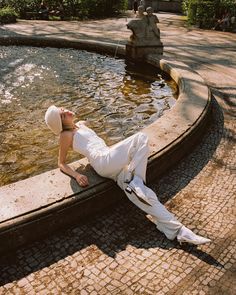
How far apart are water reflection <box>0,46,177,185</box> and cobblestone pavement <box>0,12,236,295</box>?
1.58m

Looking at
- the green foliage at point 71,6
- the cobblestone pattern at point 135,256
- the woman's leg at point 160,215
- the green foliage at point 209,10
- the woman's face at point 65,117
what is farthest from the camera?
the green foliage at point 71,6

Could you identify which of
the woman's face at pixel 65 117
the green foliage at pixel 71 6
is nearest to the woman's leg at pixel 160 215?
the woman's face at pixel 65 117

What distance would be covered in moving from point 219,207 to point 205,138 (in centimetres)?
190

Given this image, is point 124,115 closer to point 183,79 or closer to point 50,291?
point 183,79

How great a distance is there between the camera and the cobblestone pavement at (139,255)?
117 inches

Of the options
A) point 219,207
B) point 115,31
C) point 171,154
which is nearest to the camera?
point 219,207

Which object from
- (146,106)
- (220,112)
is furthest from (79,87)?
(220,112)

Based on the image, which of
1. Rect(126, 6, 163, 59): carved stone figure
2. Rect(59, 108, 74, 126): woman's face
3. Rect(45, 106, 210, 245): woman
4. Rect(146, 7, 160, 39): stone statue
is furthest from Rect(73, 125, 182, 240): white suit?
Rect(146, 7, 160, 39): stone statue

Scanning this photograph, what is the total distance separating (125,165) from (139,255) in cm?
93

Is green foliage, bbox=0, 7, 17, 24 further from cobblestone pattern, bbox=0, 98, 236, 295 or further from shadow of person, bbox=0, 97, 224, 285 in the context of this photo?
cobblestone pattern, bbox=0, 98, 236, 295

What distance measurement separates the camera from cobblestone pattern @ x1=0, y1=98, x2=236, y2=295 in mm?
2977

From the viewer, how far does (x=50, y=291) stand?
115 inches

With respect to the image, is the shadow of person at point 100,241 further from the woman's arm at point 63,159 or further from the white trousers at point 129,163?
the white trousers at point 129,163

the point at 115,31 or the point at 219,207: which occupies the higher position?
the point at 115,31
